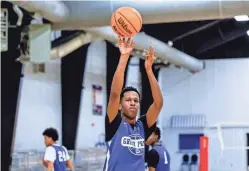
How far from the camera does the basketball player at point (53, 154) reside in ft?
31.4

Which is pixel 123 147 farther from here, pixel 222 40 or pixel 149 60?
pixel 222 40

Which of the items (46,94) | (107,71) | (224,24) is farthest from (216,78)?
(46,94)

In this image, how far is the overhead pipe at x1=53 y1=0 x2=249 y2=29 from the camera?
11758 millimetres

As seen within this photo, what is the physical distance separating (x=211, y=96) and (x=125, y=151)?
23.6m

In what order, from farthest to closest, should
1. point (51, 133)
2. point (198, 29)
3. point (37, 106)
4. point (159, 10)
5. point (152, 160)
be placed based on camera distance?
point (198, 29) → point (37, 106) → point (159, 10) → point (51, 133) → point (152, 160)

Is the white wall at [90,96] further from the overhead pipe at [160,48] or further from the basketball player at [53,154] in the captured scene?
the basketball player at [53,154]

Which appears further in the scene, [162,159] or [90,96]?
[90,96]

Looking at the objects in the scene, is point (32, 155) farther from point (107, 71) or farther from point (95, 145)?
point (107, 71)

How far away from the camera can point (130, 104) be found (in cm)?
452

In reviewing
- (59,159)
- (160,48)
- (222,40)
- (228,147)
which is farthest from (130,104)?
(222,40)

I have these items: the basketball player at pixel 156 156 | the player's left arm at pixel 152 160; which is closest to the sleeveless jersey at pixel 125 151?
the basketball player at pixel 156 156

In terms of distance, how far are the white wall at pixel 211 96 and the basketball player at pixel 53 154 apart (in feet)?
54.8

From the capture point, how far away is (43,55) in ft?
42.7

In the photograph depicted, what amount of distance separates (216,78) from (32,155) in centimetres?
1427
